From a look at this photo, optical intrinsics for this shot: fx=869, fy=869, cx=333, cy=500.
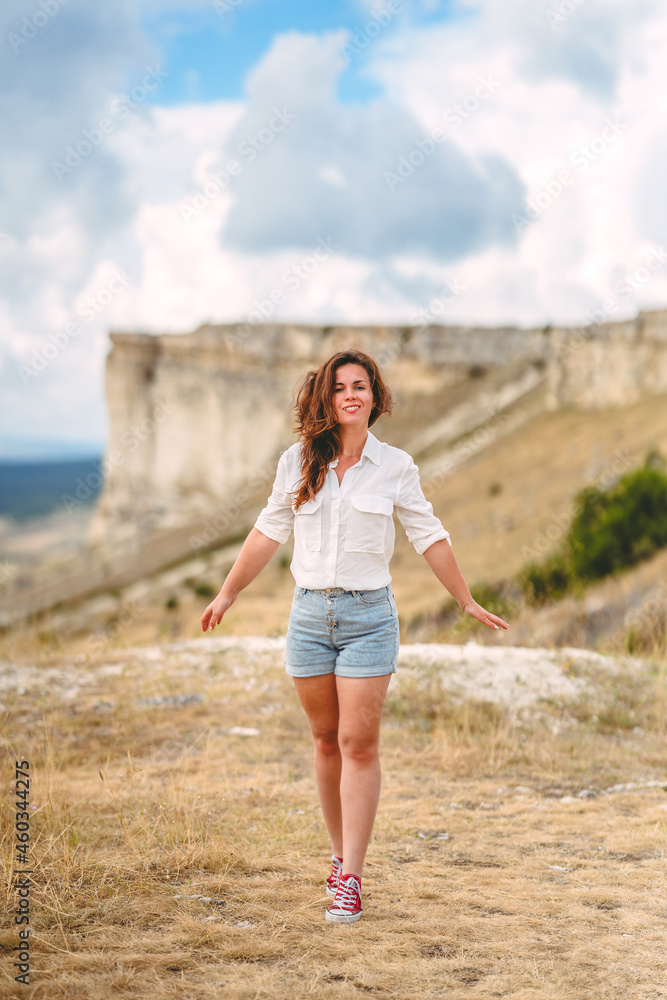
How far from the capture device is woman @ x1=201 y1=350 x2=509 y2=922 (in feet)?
10.6

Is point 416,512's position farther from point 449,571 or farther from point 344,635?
point 344,635

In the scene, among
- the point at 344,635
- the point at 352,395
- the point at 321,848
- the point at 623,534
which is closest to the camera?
the point at 344,635

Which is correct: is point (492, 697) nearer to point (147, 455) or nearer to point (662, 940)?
point (662, 940)

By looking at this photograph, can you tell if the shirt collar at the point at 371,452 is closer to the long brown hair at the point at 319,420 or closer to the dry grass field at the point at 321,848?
the long brown hair at the point at 319,420

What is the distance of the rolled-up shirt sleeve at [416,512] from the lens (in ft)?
10.9

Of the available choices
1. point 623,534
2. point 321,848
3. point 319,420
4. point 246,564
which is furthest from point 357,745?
point 623,534

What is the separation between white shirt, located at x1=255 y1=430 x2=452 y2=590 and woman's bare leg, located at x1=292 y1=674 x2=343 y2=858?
1.25ft

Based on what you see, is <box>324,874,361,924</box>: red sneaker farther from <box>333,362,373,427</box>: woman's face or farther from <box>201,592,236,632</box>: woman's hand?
<box>333,362,373,427</box>: woman's face

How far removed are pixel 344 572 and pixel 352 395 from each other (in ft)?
2.24

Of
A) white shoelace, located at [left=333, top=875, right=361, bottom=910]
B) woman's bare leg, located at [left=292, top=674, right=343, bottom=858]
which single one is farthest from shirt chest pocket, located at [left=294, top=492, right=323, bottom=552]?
white shoelace, located at [left=333, top=875, right=361, bottom=910]

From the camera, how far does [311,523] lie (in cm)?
329

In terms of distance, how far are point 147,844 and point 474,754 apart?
2.57 metres

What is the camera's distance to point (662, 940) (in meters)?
3.05

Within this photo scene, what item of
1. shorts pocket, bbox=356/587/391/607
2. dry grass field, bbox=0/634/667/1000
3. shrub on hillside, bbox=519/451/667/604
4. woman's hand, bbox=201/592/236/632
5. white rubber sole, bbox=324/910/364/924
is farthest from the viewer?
shrub on hillside, bbox=519/451/667/604
